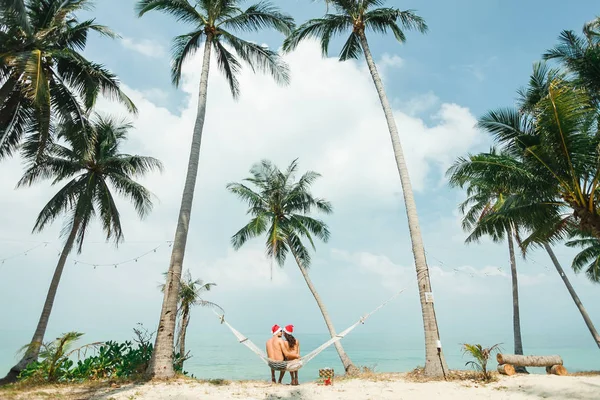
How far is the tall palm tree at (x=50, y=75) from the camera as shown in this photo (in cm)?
806

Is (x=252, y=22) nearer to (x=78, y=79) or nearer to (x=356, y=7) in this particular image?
(x=356, y=7)

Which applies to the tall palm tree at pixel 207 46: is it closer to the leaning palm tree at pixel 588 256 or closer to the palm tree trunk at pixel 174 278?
the palm tree trunk at pixel 174 278

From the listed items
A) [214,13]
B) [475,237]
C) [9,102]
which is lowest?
[475,237]

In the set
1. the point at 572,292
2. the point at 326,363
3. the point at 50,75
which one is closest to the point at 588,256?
the point at 572,292

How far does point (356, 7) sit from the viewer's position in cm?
1166

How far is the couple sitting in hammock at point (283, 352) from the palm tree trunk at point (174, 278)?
6.71ft

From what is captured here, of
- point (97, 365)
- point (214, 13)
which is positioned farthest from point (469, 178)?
point (97, 365)

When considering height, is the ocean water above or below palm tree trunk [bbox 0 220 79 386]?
below

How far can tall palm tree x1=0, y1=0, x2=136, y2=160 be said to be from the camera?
806cm

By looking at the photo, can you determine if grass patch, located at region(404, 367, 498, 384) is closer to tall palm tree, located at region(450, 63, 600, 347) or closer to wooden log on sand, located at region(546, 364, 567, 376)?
wooden log on sand, located at region(546, 364, 567, 376)

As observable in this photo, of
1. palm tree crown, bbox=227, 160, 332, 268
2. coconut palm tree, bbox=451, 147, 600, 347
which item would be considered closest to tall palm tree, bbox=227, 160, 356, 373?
palm tree crown, bbox=227, 160, 332, 268

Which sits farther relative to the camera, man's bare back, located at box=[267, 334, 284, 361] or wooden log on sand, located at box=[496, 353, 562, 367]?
wooden log on sand, located at box=[496, 353, 562, 367]

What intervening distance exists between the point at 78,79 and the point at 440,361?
1036 centimetres

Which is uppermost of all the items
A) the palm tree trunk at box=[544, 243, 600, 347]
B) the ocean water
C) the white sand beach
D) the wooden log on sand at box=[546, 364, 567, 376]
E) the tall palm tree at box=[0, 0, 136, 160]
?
the tall palm tree at box=[0, 0, 136, 160]
